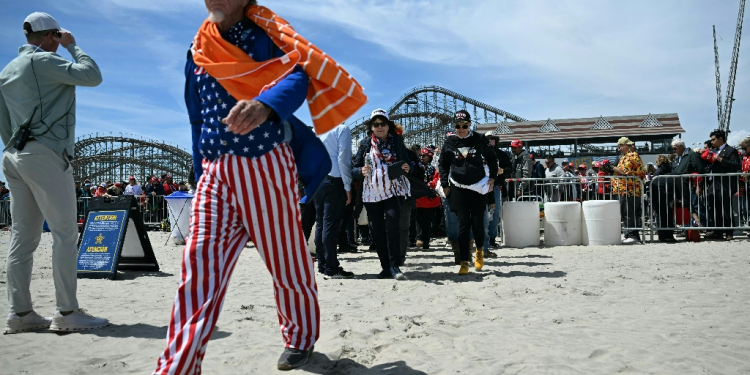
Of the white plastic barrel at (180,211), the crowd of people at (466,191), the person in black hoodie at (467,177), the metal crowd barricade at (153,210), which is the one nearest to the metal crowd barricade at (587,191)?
the crowd of people at (466,191)

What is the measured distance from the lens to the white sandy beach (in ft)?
8.23

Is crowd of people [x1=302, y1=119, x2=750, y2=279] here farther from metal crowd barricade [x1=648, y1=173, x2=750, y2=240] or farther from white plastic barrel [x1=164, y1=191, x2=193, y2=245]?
white plastic barrel [x1=164, y1=191, x2=193, y2=245]

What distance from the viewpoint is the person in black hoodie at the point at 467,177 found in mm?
5328

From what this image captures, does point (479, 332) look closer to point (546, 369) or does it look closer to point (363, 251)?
point (546, 369)

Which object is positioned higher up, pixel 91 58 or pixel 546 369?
pixel 91 58

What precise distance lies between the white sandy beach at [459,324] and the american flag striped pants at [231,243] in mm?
580

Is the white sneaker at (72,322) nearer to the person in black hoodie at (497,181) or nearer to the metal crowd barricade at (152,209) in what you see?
the person in black hoodie at (497,181)

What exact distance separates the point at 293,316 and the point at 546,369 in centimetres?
119

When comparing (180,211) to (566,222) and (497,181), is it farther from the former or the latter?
(566,222)

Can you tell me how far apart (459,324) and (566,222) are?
5.57m

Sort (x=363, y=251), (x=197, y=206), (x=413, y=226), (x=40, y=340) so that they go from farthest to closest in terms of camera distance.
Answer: (x=413, y=226) → (x=363, y=251) → (x=40, y=340) → (x=197, y=206)

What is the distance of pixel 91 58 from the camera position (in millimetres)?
3178

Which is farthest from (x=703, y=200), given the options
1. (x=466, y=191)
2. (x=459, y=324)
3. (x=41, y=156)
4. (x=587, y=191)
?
(x=41, y=156)

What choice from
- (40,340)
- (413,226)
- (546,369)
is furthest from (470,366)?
(413,226)
